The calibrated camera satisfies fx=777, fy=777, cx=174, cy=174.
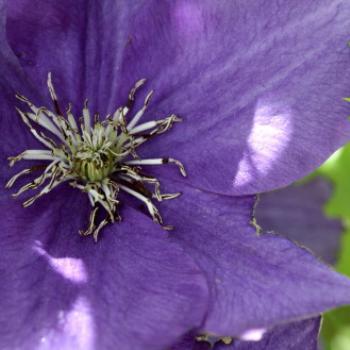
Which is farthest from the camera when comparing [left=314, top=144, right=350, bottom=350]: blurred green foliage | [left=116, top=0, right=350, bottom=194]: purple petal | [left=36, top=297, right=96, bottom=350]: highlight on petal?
[left=314, top=144, right=350, bottom=350]: blurred green foliage

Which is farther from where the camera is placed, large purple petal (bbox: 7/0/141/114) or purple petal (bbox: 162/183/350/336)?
large purple petal (bbox: 7/0/141/114)

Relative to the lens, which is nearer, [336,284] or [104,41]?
[336,284]

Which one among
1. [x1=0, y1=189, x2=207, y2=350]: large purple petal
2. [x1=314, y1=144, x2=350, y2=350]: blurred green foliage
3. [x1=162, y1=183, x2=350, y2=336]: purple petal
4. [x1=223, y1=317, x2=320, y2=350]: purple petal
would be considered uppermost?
[x1=0, y1=189, x2=207, y2=350]: large purple petal

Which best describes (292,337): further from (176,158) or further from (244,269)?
(176,158)

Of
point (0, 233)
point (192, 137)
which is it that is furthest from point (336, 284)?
point (0, 233)

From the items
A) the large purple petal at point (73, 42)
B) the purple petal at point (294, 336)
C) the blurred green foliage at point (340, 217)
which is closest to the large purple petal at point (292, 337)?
the purple petal at point (294, 336)

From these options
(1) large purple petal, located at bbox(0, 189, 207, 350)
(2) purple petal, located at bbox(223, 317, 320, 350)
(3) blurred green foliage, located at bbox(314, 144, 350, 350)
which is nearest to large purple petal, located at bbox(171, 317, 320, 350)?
(2) purple petal, located at bbox(223, 317, 320, 350)

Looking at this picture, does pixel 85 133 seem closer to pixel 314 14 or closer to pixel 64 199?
pixel 64 199

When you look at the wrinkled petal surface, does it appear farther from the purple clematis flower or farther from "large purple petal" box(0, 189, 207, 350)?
"large purple petal" box(0, 189, 207, 350)
